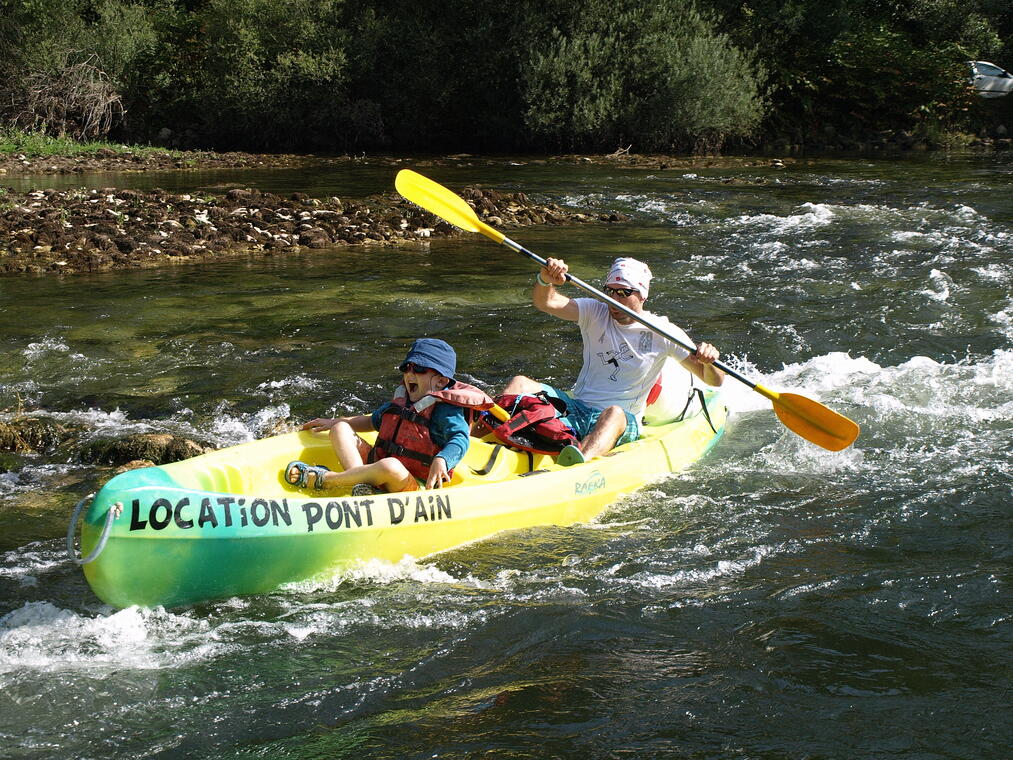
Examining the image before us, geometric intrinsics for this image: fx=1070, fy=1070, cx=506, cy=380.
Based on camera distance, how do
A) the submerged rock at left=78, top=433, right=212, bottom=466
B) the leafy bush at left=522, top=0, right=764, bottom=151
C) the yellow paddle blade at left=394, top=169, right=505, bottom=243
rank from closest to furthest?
the submerged rock at left=78, top=433, right=212, bottom=466 → the yellow paddle blade at left=394, top=169, right=505, bottom=243 → the leafy bush at left=522, top=0, right=764, bottom=151

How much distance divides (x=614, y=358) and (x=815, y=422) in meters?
1.17

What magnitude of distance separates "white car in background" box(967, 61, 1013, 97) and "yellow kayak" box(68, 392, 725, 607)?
2390 cm

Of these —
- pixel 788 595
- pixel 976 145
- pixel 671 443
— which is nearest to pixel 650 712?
pixel 788 595

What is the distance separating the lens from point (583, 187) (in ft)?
58.6

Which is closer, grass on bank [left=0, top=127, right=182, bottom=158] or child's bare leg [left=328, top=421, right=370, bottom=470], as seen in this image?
child's bare leg [left=328, top=421, right=370, bottom=470]

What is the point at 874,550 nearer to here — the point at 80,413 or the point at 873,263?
the point at 80,413

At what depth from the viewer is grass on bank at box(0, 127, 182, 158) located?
71.6 ft

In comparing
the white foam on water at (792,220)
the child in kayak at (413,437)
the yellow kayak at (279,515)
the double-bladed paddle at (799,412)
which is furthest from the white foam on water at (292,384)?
the white foam on water at (792,220)

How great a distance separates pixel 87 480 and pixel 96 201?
30.2 ft

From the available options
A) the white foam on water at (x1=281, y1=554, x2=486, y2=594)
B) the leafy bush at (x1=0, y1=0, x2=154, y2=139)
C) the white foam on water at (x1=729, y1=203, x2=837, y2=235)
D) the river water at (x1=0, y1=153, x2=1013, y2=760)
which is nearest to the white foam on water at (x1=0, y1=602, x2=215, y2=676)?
the river water at (x1=0, y1=153, x2=1013, y2=760)

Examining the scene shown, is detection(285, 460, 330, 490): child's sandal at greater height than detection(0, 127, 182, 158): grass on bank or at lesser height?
lesser

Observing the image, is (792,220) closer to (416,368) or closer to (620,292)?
(620,292)

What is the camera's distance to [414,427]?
477 centimetres

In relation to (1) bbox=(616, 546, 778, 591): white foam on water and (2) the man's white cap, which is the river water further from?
(2) the man's white cap
